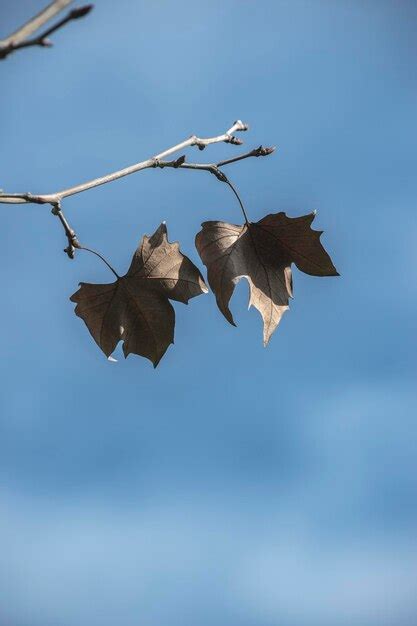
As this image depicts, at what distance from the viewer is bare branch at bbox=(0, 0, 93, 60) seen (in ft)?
2.36

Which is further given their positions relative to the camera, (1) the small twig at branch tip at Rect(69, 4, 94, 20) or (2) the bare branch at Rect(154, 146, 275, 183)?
(2) the bare branch at Rect(154, 146, 275, 183)

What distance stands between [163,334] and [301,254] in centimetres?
41

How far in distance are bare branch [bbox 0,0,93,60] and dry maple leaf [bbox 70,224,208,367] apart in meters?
0.96

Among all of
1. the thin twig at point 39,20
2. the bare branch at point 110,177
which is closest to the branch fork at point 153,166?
the bare branch at point 110,177

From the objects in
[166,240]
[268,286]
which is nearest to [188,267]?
[166,240]

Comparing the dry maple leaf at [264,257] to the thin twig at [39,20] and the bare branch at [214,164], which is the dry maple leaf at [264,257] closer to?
the bare branch at [214,164]

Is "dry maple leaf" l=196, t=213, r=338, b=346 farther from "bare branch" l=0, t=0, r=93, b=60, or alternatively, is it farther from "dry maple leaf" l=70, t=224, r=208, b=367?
"bare branch" l=0, t=0, r=93, b=60

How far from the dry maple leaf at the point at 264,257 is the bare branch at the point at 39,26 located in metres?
0.99

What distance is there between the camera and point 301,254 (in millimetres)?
1852

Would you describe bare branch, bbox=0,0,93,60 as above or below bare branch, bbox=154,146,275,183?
below

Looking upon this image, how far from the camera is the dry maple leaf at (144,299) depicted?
1706 mm

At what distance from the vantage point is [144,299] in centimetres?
179

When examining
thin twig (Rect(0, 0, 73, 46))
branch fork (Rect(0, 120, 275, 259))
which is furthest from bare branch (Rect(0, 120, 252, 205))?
thin twig (Rect(0, 0, 73, 46))

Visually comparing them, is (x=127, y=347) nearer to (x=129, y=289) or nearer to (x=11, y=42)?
(x=129, y=289)
